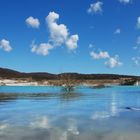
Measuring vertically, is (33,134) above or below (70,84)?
below

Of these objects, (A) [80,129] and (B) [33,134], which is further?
(A) [80,129]

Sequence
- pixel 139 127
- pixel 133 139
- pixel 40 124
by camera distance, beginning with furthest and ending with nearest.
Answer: pixel 40 124 → pixel 139 127 → pixel 133 139

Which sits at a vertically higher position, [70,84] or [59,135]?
[70,84]

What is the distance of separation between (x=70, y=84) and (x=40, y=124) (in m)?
68.0

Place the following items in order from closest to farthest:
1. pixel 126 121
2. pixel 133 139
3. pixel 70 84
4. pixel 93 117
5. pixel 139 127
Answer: pixel 133 139
pixel 139 127
pixel 126 121
pixel 93 117
pixel 70 84

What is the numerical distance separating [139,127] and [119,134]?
2690mm

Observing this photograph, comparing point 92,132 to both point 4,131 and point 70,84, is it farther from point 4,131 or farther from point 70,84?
point 70,84

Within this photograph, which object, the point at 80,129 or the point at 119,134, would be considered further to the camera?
the point at 80,129

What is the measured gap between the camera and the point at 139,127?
2141 cm

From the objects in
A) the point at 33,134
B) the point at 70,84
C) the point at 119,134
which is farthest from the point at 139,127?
the point at 70,84

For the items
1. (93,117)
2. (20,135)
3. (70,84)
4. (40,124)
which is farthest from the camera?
(70,84)

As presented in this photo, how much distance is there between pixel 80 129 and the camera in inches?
809

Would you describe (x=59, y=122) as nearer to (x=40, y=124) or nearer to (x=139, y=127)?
(x=40, y=124)

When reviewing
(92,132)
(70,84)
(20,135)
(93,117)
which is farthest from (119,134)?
(70,84)
